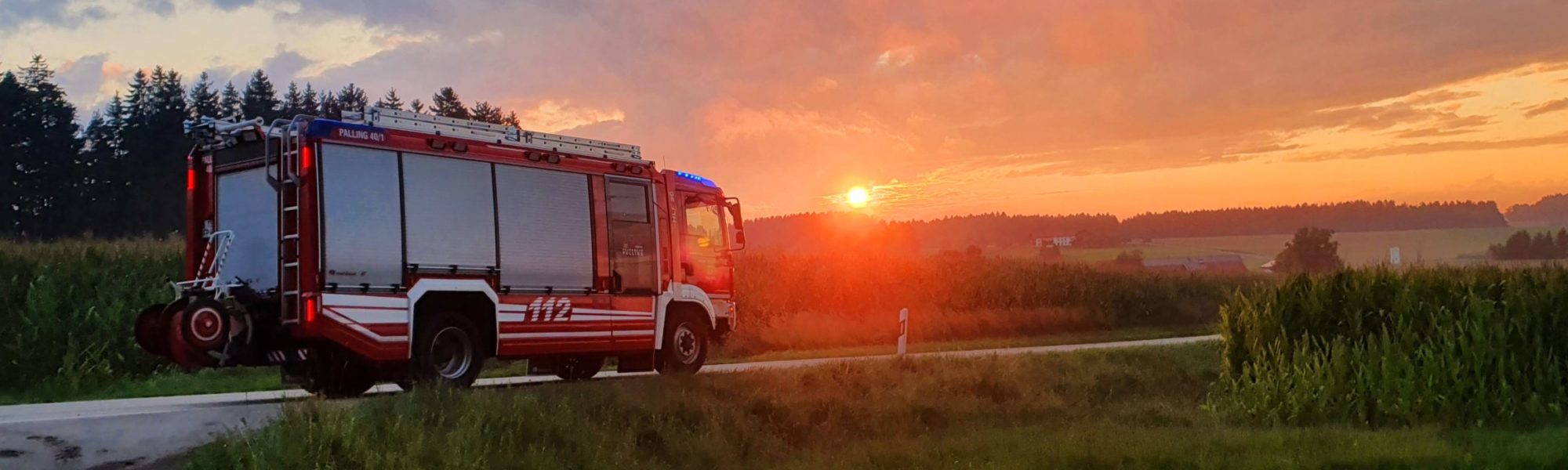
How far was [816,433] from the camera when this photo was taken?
14336mm

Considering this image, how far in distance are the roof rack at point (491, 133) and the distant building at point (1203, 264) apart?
115 feet

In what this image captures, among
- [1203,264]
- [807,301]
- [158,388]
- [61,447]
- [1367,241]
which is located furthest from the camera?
[1367,241]

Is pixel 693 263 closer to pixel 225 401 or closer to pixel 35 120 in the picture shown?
pixel 225 401

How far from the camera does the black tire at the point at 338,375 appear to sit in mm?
12734

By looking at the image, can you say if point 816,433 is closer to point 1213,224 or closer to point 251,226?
point 251,226

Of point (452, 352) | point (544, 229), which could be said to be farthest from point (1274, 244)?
point (452, 352)

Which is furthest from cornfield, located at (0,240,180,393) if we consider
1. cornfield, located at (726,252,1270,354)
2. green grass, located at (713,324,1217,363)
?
cornfield, located at (726,252,1270,354)

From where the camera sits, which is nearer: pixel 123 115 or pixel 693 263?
pixel 693 263

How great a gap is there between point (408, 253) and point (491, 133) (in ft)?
6.43

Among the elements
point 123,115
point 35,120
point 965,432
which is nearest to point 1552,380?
point 965,432

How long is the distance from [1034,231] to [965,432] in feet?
248

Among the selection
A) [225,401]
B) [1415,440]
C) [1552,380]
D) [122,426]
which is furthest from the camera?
[1552,380]

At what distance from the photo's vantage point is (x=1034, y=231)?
290 feet

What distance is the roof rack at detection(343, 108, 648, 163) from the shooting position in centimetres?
1282
